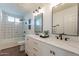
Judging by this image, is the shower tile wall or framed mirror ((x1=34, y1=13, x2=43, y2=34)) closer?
framed mirror ((x1=34, y1=13, x2=43, y2=34))

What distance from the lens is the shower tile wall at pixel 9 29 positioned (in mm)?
2905

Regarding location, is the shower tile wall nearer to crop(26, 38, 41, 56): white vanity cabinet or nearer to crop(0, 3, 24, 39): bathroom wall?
crop(0, 3, 24, 39): bathroom wall

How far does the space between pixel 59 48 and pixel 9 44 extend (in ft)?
9.46

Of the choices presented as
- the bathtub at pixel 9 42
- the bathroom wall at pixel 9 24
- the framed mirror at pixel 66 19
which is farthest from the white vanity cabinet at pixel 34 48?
the bathroom wall at pixel 9 24

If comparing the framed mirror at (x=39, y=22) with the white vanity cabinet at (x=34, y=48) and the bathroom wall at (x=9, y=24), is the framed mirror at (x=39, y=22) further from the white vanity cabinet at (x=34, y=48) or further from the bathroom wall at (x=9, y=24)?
the bathroom wall at (x=9, y=24)

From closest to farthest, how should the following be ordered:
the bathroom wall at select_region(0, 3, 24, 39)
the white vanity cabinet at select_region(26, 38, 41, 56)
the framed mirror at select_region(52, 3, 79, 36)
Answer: the framed mirror at select_region(52, 3, 79, 36) < the white vanity cabinet at select_region(26, 38, 41, 56) < the bathroom wall at select_region(0, 3, 24, 39)

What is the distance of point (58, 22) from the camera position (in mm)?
1759

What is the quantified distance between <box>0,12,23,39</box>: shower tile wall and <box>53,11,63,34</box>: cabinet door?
221cm

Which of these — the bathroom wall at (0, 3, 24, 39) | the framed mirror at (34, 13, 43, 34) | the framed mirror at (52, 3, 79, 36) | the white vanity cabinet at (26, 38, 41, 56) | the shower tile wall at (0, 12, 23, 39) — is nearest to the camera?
the framed mirror at (52, 3, 79, 36)

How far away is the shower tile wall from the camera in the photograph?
291 cm

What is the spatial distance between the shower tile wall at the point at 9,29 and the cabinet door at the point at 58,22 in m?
2.21

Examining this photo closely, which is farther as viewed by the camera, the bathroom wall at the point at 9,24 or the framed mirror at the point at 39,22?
the bathroom wall at the point at 9,24

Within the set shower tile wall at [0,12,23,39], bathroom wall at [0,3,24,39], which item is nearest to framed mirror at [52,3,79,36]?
bathroom wall at [0,3,24,39]

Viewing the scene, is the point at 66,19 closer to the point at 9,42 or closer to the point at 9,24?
the point at 9,24
